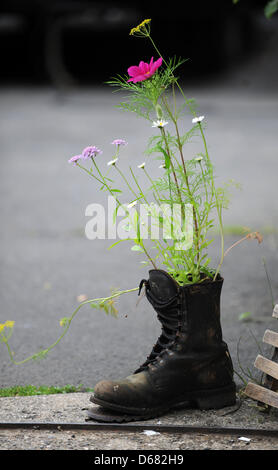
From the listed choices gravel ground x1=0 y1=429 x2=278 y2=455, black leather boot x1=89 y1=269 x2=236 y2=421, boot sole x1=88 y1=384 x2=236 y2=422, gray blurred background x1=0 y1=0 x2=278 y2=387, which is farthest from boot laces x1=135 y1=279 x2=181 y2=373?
gray blurred background x1=0 y1=0 x2=278 y2=387

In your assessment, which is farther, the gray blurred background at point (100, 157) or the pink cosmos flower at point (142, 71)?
the gray blurred background at point (100, 157)

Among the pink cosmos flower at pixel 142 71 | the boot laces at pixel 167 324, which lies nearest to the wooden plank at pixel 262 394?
the boot laces at pixel 167 324

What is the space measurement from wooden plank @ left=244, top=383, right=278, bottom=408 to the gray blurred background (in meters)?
0.43

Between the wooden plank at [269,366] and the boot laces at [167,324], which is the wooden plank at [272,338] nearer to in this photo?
the wooden plank at [269,366]

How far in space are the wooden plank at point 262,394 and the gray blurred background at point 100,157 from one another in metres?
0.43

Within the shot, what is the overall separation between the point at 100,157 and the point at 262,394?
7.58 metres

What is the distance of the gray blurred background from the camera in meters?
4.66

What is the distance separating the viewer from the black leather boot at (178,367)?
10.2 feet

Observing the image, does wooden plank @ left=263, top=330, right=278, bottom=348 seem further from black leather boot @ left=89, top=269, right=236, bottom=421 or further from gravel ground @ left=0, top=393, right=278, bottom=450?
gravel ground @ left=0, top=393, right=278, bottom=450

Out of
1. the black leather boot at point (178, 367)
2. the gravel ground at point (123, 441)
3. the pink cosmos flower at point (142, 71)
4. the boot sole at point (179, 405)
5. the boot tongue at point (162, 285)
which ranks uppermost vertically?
the pink cosmos flower at point (142, 71)

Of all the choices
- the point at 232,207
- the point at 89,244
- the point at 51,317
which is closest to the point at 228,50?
the point at 232,207

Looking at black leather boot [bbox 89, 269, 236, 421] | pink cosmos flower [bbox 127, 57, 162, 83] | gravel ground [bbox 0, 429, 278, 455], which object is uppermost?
pink cosmos flower [bbox 127, 57, 162, 83]

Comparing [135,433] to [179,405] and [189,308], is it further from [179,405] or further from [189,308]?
[189,308]
